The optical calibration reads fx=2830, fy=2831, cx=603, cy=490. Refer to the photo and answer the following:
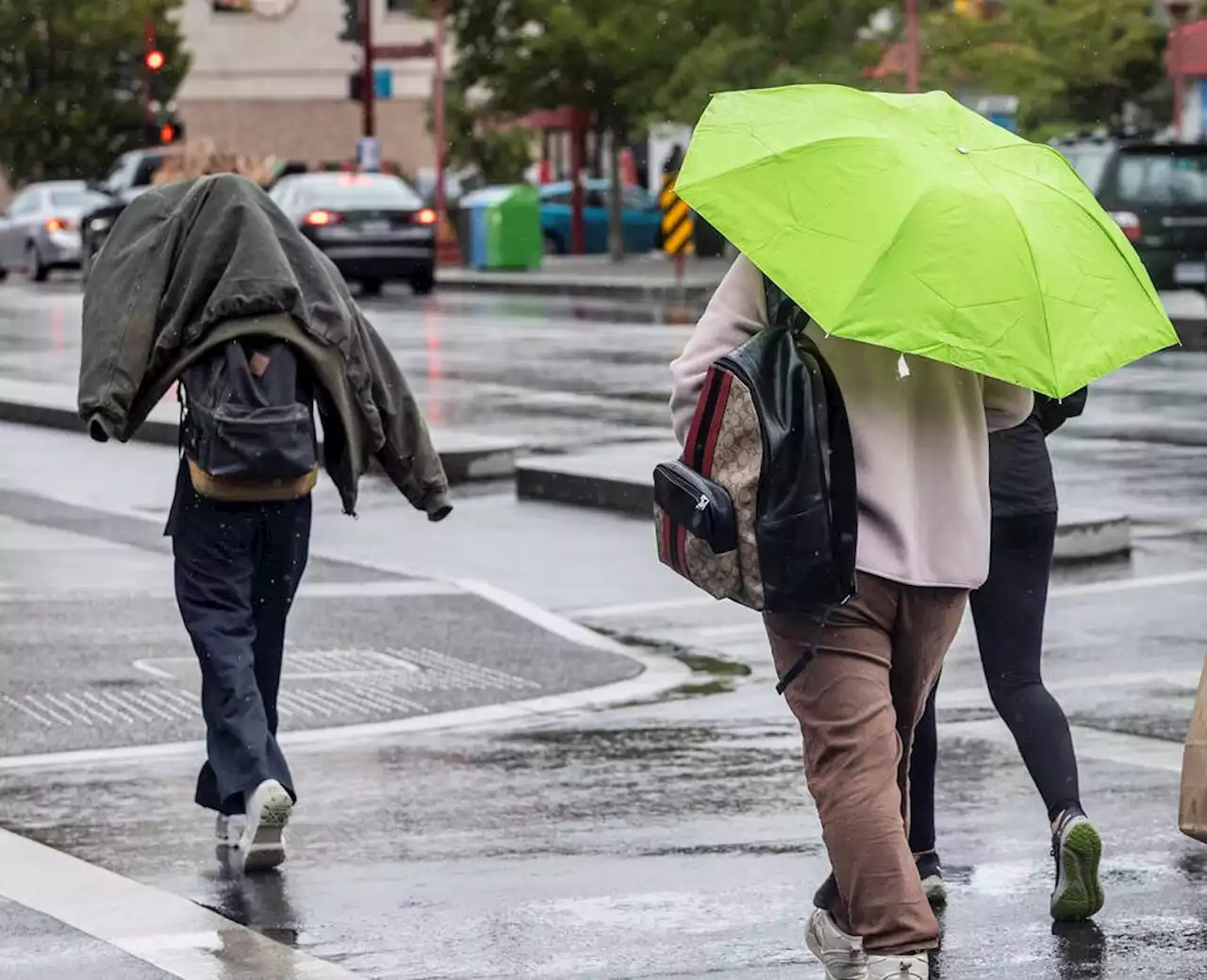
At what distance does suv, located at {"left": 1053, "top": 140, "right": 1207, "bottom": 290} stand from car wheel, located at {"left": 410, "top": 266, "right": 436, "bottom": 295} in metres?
10.9

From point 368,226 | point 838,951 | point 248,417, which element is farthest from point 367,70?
point 838,951

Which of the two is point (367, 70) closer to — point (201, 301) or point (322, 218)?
point (322, 218)

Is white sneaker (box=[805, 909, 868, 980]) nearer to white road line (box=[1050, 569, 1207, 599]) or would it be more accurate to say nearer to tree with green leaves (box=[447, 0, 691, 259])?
white road line (box=[1050, 569, 1207, 599])

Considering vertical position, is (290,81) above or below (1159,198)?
below

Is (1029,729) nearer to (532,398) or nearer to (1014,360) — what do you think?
(1014,360)

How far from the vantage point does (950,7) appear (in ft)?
155

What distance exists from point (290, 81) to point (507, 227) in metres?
34.6

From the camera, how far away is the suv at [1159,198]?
27656 mm

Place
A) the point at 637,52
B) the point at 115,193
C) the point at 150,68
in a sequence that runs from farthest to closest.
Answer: the point at 150,68, the point at 637,52, the point at 115,193

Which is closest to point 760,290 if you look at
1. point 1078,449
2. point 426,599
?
point 426,599

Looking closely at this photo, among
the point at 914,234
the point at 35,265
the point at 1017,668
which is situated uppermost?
the point at 914,234

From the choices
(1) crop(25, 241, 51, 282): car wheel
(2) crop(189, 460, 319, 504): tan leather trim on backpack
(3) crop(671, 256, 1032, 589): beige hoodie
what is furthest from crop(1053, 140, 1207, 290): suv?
(3) crop(671, 256, 1032, 589): beige hoodie

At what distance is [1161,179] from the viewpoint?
92.1 feet

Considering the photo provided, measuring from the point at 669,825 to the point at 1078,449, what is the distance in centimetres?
1013
